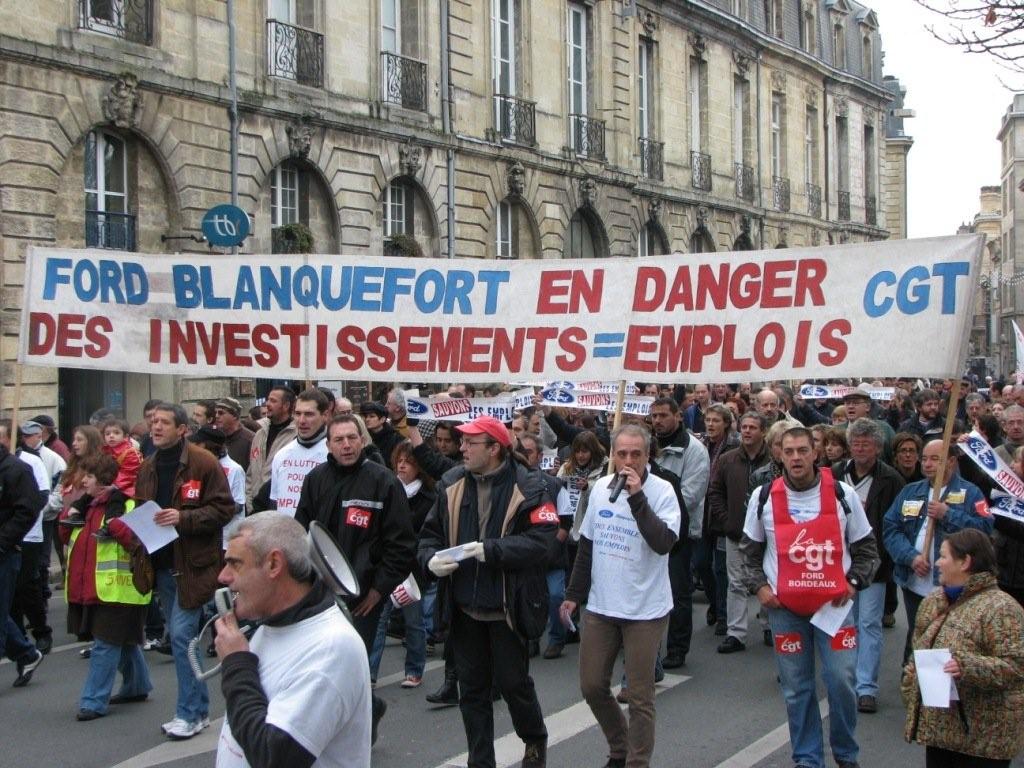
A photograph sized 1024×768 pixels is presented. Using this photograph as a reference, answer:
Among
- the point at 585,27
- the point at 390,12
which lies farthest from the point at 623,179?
the point at 390,12

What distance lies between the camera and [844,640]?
19.7ft

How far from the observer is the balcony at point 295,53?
2045 cm

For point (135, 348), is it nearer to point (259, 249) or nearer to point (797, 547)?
point (797, 547)

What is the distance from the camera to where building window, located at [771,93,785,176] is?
39312 mm

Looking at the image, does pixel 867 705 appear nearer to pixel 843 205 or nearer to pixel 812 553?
pixel 812 553

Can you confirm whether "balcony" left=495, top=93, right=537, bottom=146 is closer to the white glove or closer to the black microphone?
the black microphone

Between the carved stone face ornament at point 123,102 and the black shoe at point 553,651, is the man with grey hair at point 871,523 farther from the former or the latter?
the carved stone face ornament at point 123,102

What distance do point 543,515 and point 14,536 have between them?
146 inches

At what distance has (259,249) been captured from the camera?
66.8 ft

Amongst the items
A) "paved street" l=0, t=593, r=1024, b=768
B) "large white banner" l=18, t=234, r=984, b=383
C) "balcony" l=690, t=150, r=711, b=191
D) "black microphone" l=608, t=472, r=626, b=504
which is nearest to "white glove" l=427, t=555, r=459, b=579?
"black microphone" l=608, t=472, r=626, b=504

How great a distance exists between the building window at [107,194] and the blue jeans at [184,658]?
11480mm

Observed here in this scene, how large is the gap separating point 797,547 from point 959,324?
1.60 meters

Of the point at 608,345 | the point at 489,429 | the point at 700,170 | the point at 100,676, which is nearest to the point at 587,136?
the point at 700,170

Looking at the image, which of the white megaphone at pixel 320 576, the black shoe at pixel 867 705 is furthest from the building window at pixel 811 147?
the white megaphone at pixel 320 576
